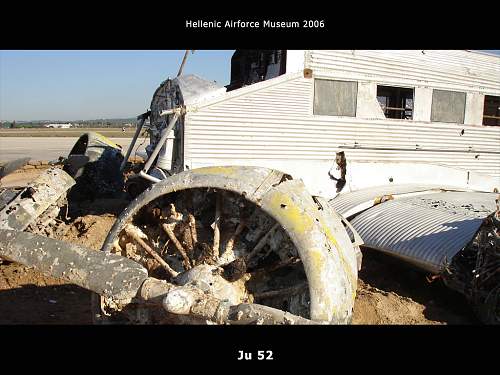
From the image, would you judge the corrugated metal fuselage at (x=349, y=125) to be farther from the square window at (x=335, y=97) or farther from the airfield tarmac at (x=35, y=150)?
the airfield tarmac at (x=35, y=150)

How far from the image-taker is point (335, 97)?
10.6 m

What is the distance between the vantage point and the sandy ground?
22.9 feet

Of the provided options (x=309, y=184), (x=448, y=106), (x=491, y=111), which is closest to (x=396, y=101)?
(x=448, y=106)

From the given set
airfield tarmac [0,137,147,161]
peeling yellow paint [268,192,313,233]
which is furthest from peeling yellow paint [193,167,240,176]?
airfield tarmac [0,137,147,161]

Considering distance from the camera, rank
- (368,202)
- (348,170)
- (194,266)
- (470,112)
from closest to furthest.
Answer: (194,266)
(368,202)
(348,170)
(470,112)

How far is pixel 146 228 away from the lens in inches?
210

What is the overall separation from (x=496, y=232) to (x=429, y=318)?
188cm

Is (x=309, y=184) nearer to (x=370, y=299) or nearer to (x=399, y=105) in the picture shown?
(x=370, y=299)

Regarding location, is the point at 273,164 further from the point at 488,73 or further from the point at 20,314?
the point at 488,73

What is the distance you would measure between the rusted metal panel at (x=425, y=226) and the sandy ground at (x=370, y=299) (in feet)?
2.22

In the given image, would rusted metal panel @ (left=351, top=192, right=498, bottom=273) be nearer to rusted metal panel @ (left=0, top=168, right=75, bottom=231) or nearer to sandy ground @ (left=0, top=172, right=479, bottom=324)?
sandy ground @ (left=0, top=172, right=479, bottom=324)

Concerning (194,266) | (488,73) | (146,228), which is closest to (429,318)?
(194,266)

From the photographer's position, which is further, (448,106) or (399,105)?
(448,106)

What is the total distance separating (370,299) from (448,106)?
7.08 metres
